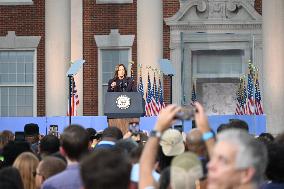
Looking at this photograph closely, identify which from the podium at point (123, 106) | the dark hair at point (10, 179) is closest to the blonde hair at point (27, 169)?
the dark hair at point (10, 179)

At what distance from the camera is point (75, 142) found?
5.89 metres

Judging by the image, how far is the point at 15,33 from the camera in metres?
23.2

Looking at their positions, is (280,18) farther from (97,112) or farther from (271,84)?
(97,112)

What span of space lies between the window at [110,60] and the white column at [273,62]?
4.36 metres

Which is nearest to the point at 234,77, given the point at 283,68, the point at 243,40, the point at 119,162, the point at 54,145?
the point at 243,40

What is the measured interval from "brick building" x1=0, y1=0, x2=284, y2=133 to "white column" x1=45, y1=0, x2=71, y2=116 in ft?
1.82

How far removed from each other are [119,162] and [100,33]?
19147 mm

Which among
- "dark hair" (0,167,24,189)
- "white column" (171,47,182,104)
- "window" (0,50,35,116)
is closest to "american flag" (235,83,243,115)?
"white column" (171,47,182,104)

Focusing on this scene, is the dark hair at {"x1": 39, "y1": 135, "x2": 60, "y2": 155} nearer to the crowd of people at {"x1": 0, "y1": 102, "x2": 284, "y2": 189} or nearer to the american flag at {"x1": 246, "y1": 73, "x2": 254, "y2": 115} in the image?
the crowd of people at {"x1": 0, "y1": 102, "x2": 284, "y2": 189}

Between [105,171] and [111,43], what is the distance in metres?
19.2

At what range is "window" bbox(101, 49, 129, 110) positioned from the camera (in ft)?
75.5

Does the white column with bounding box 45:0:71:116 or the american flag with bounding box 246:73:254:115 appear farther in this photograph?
the white column with bounding box 45:0:71:116

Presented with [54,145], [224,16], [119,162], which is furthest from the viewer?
[224,16]

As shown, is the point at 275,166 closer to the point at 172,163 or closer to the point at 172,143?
the point at 172,143
